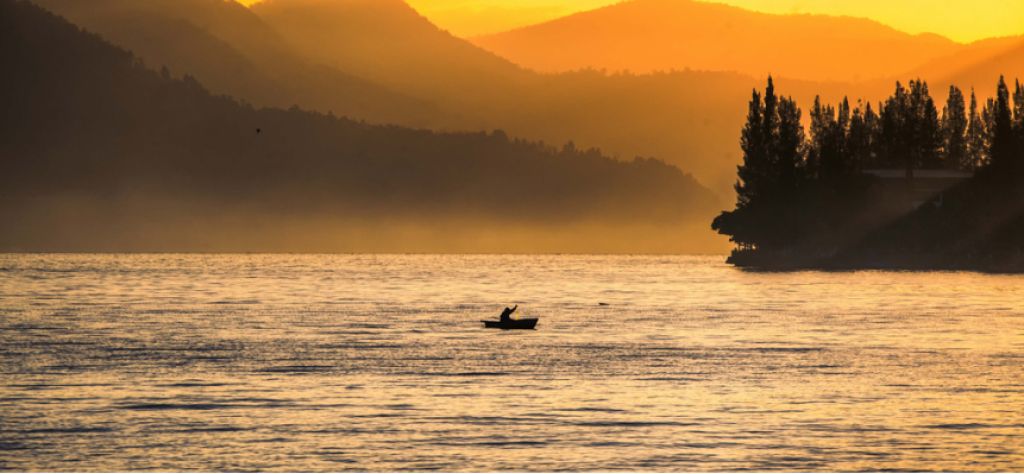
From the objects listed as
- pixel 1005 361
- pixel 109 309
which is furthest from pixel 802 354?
pixel 109 309

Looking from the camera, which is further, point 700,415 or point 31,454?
point 700,415

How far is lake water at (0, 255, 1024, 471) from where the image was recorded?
52.9 m

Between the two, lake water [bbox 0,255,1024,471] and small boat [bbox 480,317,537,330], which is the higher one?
small boat [bbox 480,317,537,330]

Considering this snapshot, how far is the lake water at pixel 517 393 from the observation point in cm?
5288

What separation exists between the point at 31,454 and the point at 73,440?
2941 mm

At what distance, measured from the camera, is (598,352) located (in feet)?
314

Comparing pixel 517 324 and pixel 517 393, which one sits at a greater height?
pixel 517 324

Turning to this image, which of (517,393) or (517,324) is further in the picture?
(517,324)

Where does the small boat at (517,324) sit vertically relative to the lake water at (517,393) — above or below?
above

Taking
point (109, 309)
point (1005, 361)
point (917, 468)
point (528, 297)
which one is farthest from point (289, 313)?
point (917, 468)

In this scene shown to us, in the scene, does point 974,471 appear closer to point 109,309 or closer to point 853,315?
point 853,315

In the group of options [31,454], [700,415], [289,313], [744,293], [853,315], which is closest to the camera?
[31,454]

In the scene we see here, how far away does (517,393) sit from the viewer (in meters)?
70.4

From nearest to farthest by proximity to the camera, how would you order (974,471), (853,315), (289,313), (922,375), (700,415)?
(974,471) → (700,415) → (922,375) → (853,315) → (289,313)
